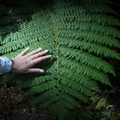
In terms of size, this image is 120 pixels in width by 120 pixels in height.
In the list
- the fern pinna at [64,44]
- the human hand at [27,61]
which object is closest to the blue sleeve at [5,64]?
the human hand at [27,61]

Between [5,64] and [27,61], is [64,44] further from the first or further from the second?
[5,64]

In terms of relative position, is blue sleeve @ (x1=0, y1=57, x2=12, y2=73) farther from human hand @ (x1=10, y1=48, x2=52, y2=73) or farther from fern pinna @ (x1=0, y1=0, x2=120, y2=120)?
fern pinna @ (x1=0, y1=0, x2=120, y2=120)

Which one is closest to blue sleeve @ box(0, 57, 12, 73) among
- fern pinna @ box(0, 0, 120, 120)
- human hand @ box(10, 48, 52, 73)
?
human hand @ box(10, 48, 52, 73)

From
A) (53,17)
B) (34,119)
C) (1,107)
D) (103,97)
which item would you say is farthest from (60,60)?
(1,107)

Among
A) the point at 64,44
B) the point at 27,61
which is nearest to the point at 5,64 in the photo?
the point at 27,61

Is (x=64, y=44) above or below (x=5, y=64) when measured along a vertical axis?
above

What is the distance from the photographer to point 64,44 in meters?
1.83

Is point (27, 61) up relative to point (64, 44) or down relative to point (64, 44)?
down

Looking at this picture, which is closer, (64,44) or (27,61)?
(27,61)

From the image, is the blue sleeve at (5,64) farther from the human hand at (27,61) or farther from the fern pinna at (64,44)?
the fern pinna at (64,44)

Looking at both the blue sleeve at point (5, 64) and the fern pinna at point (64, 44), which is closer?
the blue sleeve at point (5, 64)

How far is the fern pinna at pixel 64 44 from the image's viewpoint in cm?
170

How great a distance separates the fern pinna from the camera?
1.70m

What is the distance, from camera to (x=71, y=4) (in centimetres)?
198
